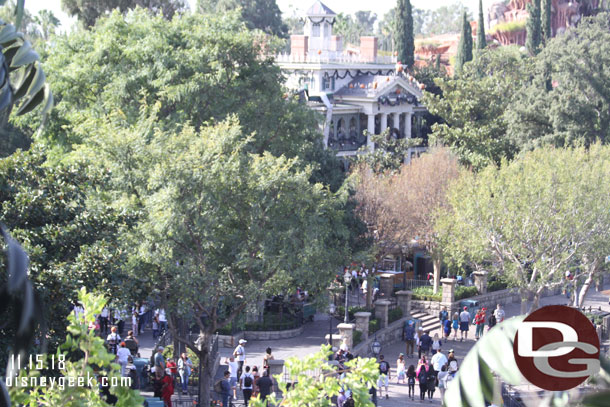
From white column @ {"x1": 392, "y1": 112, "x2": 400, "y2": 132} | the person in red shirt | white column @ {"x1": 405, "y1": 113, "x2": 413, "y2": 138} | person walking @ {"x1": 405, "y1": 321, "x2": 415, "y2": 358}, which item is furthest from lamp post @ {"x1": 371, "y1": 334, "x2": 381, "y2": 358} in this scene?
white column @ {"x1": 405, "y1": 113, "x2": 413, "y2": 138}

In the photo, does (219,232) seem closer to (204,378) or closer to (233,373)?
(204,378)

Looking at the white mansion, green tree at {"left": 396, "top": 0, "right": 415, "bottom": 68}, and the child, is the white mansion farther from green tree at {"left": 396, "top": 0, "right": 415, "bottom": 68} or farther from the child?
the child

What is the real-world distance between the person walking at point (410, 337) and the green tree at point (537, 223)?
3923 mm

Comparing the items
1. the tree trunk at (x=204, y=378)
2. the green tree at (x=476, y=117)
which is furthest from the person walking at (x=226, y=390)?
the green tree at (x=476, y=117)

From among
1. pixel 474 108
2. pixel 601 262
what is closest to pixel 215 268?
pixel 601 262

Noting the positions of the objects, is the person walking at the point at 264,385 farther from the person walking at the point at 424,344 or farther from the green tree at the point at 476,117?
the green tree at the point at 476,117

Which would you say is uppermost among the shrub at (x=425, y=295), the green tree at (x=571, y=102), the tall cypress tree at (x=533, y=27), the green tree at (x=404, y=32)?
the tall cypress tree at (x=533, y=27)

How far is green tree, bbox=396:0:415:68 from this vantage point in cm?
6638

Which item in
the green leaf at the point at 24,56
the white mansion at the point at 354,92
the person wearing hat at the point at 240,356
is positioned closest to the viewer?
the green leaf at the point at 24,56

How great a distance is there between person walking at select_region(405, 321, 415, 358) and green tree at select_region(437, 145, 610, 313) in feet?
12.9

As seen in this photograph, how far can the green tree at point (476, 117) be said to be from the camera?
47344 millimetres

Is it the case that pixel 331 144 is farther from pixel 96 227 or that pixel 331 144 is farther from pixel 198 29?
pixel 96 227

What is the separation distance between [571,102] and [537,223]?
60.6 feet

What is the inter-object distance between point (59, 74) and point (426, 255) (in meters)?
17.7
